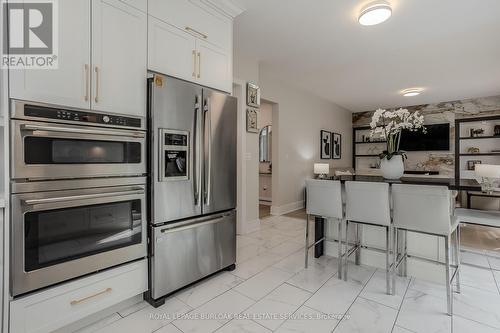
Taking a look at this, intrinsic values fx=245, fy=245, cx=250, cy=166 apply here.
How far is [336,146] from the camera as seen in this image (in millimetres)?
7176

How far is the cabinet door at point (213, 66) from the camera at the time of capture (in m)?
2.26

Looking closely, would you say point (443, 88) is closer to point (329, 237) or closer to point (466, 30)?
point (466, 30)

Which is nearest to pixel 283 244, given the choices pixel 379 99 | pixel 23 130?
pixel 23 130

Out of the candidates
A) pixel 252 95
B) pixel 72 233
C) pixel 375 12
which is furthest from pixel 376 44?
pixel 72 233

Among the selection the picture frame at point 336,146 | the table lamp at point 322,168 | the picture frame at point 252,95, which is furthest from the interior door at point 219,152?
the picture frame at point 336,146

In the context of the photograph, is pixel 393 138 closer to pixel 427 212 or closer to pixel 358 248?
pixel 427 212

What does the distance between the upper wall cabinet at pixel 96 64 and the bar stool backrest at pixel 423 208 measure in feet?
7.20

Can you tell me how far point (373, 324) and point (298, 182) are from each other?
13.0ft

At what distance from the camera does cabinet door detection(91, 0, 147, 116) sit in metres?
1.61

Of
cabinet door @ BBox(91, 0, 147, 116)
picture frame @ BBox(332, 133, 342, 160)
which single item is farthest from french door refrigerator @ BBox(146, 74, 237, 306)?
picture frame @ BBox(332, 133, 342, 160)

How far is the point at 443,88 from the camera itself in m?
5.49

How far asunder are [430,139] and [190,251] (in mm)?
7642

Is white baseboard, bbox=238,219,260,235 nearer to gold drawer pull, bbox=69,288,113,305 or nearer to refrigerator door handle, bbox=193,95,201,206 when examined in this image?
refrigerator door handle, bbox=193,95,201,206

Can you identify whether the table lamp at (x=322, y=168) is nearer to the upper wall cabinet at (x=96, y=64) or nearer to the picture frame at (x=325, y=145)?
the picture frame at (x=325, y=145)
